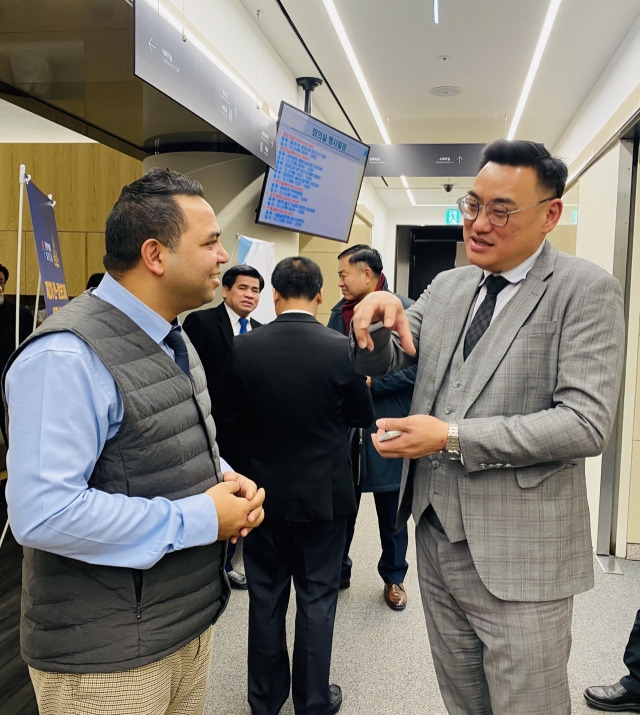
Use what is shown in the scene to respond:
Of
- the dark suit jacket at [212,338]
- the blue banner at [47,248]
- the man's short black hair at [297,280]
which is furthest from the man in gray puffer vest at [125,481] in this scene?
the dark suit jacket at [212,338]

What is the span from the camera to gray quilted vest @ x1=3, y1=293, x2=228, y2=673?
41.9 inches

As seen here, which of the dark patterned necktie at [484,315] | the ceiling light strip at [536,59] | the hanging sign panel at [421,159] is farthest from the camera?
the hanging sign panel at [421,159]

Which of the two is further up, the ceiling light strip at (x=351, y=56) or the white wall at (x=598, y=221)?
the ceiling light strip at (x=351, y=56)

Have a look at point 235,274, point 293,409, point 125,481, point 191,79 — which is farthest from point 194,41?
point 125,481

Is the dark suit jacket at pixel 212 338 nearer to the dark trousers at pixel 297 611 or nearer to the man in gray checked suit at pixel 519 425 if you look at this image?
the dark trousers at pixel 297 611

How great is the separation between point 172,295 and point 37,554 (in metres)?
0.56

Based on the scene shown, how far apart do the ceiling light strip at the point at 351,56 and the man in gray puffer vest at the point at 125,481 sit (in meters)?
3.17

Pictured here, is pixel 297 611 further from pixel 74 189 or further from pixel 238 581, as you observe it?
pixel 74 189

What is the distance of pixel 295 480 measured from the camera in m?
2.00

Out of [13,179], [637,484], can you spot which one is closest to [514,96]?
[637,484]

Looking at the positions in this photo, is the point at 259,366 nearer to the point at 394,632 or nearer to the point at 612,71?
the point at 394,632

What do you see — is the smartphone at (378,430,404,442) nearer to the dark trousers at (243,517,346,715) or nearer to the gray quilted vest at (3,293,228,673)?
the gray quilted vest at (3,293,228,673)

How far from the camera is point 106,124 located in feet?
11.6

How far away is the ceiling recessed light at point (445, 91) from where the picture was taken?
522cm
